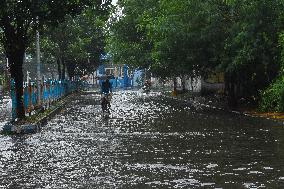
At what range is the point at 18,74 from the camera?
2248 cm

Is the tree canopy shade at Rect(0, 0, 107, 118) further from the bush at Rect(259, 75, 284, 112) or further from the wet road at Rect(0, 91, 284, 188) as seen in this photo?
the bush at Rect(259, 75, 284, 112)

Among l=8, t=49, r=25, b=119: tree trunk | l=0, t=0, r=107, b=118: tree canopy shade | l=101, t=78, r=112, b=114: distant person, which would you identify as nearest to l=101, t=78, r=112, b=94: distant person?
l=101, t=78, r=112, b=114: distant person

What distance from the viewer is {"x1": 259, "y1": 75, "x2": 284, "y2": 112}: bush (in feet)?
85.1

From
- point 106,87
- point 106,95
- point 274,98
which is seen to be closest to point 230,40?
point 274,98

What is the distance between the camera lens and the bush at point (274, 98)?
25.9 m

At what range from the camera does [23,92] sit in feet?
77.8

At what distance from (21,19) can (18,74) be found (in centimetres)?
229

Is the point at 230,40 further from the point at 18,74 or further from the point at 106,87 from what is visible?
the point at 18,74

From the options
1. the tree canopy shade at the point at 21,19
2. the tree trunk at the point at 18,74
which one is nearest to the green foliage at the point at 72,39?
the tree canopy shade at the point at 21,19

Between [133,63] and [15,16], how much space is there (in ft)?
125

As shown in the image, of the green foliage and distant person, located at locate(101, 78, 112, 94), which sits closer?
distant person, located at locate(101, 78, 112, 94)

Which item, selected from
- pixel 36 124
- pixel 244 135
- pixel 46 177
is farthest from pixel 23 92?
pixel 46 177

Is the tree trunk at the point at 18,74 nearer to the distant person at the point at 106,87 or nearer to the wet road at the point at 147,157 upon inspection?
the wet road at the point at 147,157

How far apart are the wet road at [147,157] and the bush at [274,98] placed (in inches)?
191
